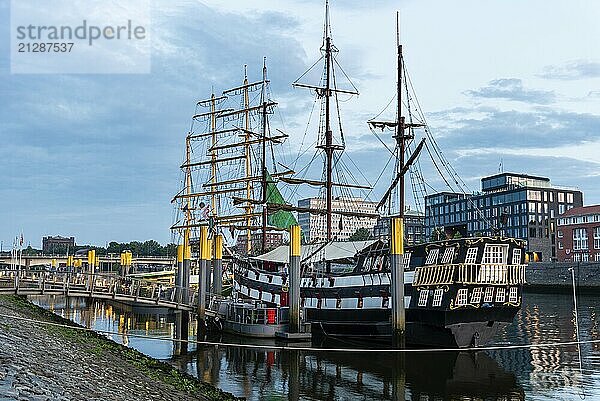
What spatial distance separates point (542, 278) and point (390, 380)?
74.9m

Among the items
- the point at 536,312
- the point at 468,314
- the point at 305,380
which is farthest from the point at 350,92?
the point at 305,380

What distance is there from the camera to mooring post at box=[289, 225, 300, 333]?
110 ft

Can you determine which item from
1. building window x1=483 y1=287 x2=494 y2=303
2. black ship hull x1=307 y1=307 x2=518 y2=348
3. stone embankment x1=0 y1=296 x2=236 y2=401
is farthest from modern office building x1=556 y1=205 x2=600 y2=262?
stone embankment x1=0 y1=296 x2=236 y2=401

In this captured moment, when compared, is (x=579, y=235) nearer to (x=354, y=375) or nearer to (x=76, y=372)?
(x=354, y=375)

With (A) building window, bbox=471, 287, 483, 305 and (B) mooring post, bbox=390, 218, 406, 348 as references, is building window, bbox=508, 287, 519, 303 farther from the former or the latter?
(B) mooring post, bbox=390, 218, 406, 348

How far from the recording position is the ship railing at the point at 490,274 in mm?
31812

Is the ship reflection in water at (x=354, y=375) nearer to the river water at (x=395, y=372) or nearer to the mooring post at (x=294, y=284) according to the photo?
the river water at (x=395, y=372)

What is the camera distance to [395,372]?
26797mm

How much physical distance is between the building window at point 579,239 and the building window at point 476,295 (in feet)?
283

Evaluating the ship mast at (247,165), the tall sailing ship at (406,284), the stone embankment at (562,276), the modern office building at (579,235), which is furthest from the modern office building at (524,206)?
the tall sailing ship at (406,284)

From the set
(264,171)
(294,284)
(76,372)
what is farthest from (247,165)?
(76,372)

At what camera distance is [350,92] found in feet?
191

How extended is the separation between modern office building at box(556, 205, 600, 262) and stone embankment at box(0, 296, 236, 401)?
98189 mm

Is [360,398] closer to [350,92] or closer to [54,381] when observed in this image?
[54,381]
